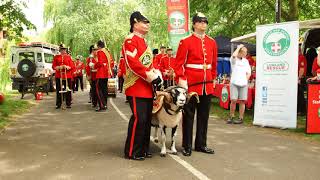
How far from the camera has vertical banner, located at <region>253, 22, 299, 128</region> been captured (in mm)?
10738

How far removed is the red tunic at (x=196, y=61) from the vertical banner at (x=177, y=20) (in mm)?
9625

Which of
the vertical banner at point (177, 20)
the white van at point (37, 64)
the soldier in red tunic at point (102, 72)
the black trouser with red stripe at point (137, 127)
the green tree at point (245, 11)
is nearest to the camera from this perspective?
the black trouser with red stripe at point (137, 127)

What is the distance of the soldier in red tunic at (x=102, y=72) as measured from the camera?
14.8 meters

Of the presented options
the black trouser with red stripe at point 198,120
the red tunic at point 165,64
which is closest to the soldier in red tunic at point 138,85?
the black trouser with red stripe at point 198,120

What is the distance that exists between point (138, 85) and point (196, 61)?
1.03 metres

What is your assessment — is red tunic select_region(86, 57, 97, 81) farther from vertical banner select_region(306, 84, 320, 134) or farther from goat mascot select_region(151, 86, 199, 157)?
goat mascot select_region(151, 86, 199, 157)

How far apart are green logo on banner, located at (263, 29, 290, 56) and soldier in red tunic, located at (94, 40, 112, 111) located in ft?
18.1

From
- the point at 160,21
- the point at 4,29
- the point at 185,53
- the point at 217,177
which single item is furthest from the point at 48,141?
the point at 160,21

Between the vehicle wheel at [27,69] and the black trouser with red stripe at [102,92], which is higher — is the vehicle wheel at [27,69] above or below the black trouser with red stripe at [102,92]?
above

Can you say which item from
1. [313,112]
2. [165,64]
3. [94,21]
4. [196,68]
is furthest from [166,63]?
[94,21]

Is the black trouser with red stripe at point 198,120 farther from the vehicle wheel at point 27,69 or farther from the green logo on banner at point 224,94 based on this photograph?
the vehicle wheel at point 27,69

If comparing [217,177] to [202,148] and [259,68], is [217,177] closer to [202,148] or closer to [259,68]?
[202,148]

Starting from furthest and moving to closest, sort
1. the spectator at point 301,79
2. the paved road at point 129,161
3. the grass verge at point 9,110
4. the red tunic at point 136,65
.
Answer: the spectator at point 301,79
the grass verge at point 9,110
the red tunic at point 136,65
the paved road at point 129,161

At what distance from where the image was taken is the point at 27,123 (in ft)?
38.9
